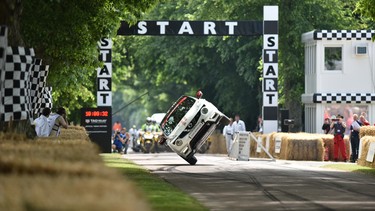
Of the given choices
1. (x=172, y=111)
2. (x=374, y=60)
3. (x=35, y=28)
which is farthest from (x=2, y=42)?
(x=374, y=60)

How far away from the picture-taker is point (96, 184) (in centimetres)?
764

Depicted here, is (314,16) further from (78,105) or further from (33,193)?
(33,193)

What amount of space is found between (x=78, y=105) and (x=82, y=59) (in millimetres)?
24104

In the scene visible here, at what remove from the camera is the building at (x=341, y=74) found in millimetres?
52594

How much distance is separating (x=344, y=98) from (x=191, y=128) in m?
15.5

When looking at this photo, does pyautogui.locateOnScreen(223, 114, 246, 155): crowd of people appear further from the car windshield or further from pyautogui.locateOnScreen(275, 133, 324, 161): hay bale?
the car windshield

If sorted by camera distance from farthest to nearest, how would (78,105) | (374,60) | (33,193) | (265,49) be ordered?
(78,105)
(374,60)
(265,49)
(33,193)

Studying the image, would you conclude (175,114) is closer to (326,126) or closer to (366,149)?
(366,149)

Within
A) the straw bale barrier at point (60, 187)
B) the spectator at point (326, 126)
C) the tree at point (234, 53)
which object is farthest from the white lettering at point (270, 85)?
the straw bale barrier at point (60, 187)

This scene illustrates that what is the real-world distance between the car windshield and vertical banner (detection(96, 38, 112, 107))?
868 cm

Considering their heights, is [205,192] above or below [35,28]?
below

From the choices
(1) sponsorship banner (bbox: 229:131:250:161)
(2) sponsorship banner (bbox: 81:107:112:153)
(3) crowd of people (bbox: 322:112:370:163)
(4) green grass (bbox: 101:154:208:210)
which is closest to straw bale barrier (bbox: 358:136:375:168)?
(3) crowd of people (bbox: 322:112:370:163)

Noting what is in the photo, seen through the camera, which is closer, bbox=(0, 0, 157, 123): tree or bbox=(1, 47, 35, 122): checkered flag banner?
bbox=(1, 47, 35, 122): checkered flag banner

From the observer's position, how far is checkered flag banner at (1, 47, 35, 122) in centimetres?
2070
